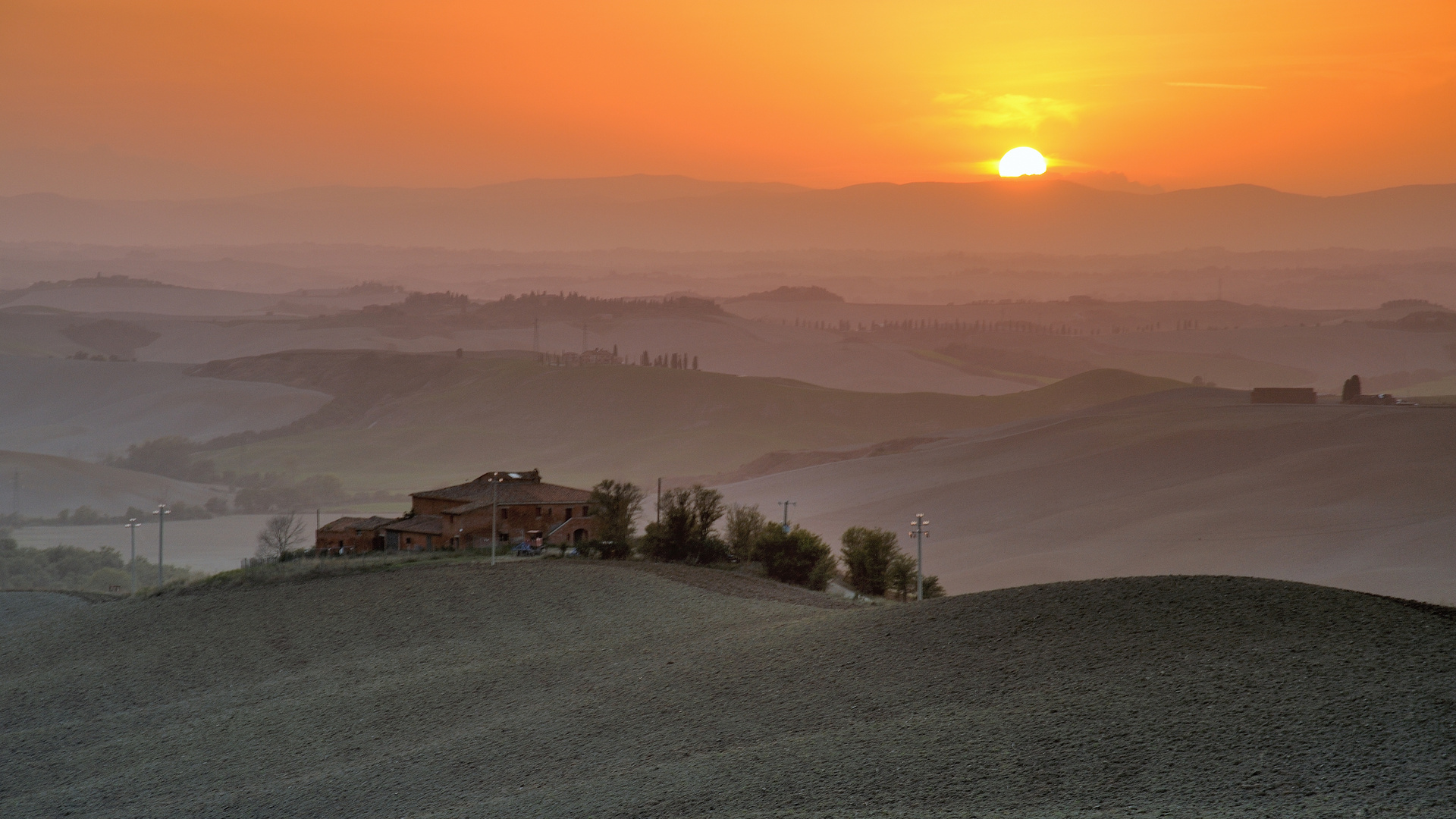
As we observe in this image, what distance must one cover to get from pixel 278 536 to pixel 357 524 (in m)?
11.7

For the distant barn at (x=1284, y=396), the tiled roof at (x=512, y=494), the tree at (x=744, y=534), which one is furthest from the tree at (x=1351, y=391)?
the tiled roof at (x=512, y=494)

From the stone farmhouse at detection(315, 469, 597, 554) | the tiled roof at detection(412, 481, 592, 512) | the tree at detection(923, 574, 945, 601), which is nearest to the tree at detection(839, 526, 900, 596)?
the tree at detection(923, 574, 945, 601)

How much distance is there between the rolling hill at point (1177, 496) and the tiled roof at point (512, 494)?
23188mm

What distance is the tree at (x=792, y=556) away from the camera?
46.2 metres

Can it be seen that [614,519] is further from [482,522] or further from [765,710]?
[765,710]

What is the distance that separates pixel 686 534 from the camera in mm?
47219

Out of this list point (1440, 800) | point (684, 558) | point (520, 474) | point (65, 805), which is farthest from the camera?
point (520, 474)

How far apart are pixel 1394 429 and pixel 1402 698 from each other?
8161 centimetres

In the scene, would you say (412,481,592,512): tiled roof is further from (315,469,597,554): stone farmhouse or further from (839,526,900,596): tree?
(839,526,900,596): tree

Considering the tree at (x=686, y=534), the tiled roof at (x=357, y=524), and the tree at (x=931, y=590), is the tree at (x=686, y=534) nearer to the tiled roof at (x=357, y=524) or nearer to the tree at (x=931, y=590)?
the tree at (x=931, y=590)

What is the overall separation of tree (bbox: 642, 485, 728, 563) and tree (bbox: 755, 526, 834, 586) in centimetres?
197

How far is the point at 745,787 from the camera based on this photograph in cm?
1892

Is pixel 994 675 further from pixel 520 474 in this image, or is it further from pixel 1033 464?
pixel 1033 464

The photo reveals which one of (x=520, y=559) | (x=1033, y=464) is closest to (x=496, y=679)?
(x=520, y=559)
